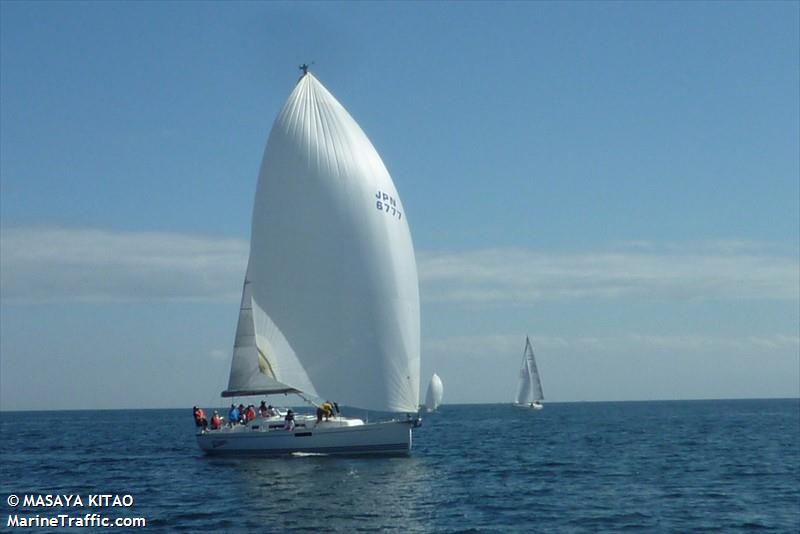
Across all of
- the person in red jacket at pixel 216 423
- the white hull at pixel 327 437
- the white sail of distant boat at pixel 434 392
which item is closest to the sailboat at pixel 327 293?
the white hull at pixel 327 437

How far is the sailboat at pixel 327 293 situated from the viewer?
40312mm

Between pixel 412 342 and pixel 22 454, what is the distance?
24491 millimetres

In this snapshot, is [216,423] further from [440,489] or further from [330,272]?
[440,489]

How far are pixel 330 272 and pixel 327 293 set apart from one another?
0.88 metres

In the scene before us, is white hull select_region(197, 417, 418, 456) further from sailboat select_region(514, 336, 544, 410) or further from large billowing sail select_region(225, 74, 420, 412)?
sailboat select_region(514, 336, 544, 410)

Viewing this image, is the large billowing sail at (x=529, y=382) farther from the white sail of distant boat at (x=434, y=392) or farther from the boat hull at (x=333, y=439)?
the boat hull at (x=333, y=439)

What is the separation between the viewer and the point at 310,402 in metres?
41.2

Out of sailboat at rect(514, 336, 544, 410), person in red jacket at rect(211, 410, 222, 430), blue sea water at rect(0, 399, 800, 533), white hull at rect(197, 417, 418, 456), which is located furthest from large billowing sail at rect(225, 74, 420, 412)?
sailboat at rect(514, 336, 544, 410)

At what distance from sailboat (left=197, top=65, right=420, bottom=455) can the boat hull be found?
1.6 inches

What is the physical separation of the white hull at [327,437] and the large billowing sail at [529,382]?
80582mm

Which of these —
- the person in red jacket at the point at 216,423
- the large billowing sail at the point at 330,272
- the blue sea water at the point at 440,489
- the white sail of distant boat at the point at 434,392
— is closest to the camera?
the blue sea water at the point at 440,489

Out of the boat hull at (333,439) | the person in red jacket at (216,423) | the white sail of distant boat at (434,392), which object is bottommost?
the boat hull at (333,439)

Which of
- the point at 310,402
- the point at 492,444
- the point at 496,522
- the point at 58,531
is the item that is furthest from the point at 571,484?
the point at 492,444

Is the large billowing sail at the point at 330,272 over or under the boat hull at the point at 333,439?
over
